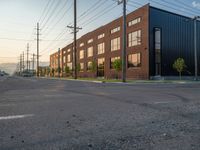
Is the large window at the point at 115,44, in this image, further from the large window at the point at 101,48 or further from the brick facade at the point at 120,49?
the large window at the point at 101,48

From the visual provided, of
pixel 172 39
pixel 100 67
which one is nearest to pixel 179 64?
pixel 172 39

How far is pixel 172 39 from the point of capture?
4212 cm

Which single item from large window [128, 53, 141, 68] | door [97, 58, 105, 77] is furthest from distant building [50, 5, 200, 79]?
door [97, 58, 105, 77]

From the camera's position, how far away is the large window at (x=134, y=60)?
137 feet

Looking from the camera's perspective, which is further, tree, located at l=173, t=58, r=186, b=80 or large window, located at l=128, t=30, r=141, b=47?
large window, located at l=128, t=30, r=141, b=47

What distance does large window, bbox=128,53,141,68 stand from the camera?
1645 inches

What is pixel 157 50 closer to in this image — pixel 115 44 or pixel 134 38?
pixel 134 38

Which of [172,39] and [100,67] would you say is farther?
[100,67]

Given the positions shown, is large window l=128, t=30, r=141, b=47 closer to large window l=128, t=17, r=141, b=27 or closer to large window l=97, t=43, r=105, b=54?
large window l=128, t=17, r=141, b=27

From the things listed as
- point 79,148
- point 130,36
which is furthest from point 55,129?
point 130,36

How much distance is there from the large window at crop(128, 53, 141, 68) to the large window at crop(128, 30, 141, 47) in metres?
2.30

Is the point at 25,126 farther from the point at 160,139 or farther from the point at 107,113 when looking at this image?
the point at 160,139

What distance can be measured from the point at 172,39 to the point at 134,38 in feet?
23.9

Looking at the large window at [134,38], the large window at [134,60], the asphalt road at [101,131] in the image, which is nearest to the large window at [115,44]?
the large window at [134,38]
